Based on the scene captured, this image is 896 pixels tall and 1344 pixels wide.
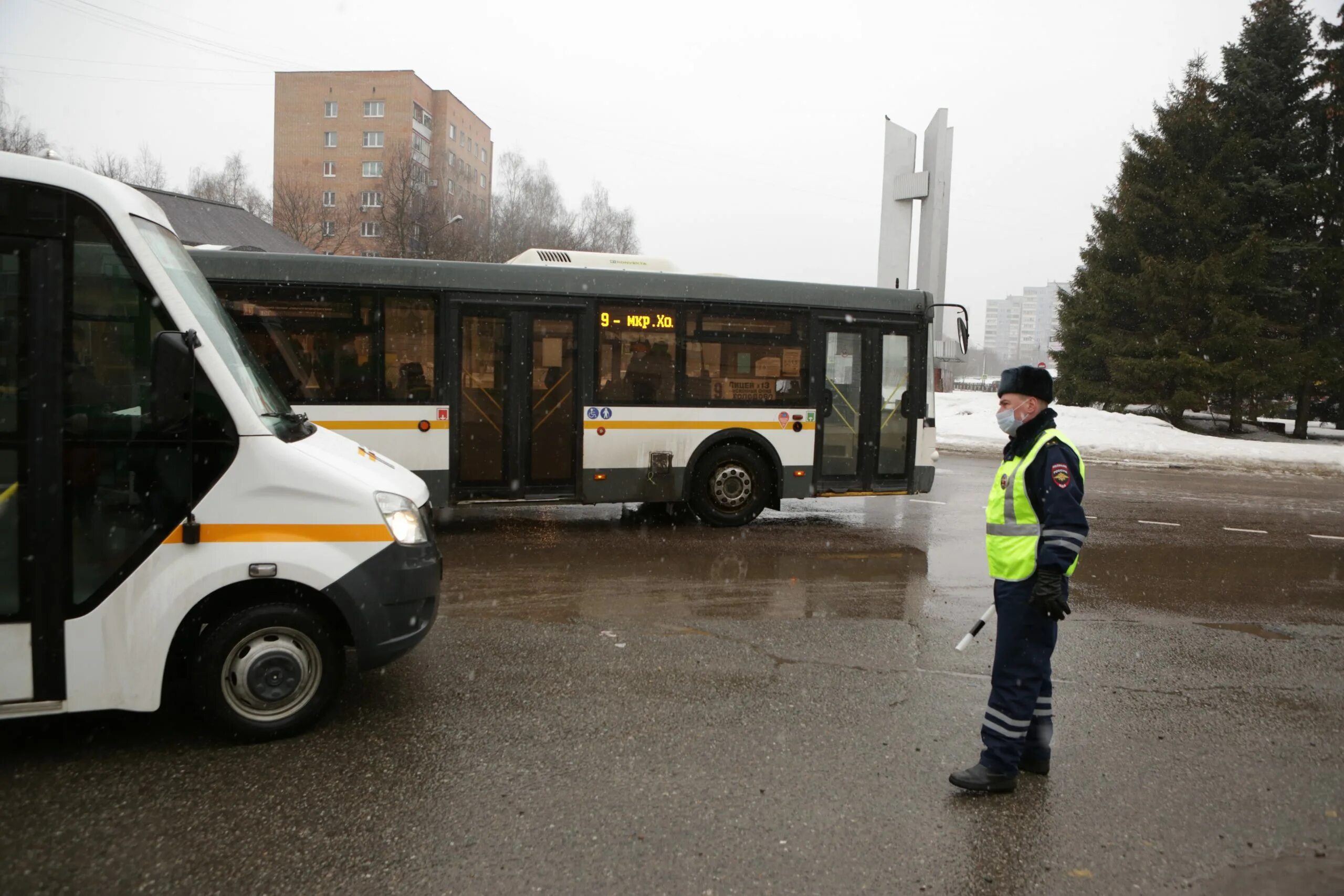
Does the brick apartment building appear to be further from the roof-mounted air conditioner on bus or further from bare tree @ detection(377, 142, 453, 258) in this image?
the roof-mounted air conditioner on bus

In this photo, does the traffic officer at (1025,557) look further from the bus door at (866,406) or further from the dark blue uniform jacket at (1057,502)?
the bus door at (866,406)

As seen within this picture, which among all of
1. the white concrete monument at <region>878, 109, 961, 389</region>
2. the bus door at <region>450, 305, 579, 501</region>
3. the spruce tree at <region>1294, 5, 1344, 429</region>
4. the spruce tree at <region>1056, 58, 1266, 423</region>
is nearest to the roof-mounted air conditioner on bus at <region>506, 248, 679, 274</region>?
the bus door at <region>450, 305, 579, 501</region>

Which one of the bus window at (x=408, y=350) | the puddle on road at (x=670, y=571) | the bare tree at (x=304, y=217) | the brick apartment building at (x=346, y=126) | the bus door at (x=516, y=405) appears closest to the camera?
the puddle on road at (x=670, y=571)

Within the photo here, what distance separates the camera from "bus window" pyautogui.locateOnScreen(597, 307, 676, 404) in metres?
10.4

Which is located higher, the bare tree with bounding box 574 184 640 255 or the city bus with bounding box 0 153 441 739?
the bare tree with bounding box 574 184 640 255

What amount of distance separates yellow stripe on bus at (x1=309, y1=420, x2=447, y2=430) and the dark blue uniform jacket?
279 inches

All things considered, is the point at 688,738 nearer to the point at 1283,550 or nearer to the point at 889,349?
the point at 889,349

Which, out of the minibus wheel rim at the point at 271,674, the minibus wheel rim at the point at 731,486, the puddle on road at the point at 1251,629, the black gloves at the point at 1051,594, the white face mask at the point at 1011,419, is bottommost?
the puddle on road at the point at 1251,629

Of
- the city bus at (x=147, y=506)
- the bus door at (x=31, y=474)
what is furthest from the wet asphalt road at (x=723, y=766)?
the bus door at (x=31, y=474)

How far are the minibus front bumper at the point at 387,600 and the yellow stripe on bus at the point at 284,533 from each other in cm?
12

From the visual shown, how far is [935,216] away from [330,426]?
1987 cm

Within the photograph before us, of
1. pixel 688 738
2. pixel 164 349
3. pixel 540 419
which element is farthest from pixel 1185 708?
pixel 540 419

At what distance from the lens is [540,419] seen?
1030cm

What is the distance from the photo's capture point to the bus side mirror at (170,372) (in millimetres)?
3871
